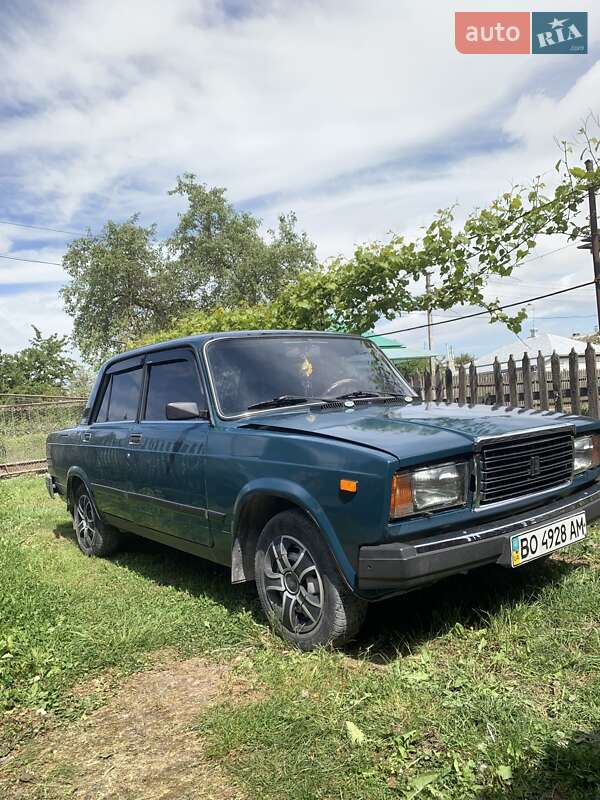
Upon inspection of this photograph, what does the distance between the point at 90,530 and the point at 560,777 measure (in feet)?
16.1

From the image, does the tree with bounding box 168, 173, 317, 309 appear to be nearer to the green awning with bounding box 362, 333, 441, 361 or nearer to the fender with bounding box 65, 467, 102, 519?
the green awning with bounding box 362, 333, 441, 361

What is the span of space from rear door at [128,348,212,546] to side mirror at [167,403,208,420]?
53mm

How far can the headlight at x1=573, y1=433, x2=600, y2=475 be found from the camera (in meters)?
3.82

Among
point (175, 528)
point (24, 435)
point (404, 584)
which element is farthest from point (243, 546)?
point (24, 435)

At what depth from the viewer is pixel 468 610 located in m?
3.70

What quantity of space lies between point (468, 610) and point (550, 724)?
1256 millimetres

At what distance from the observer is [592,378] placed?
6.42 metres

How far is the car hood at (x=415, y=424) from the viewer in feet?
9.91

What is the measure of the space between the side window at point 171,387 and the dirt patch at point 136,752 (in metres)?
1.70

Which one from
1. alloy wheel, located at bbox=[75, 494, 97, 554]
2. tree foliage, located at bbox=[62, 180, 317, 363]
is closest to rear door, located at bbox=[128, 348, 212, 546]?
alloy wheel, located at bbox=[75, 494, 97, 554]

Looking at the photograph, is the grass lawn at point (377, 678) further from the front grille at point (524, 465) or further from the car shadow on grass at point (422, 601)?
the front grille at point (524, 465)

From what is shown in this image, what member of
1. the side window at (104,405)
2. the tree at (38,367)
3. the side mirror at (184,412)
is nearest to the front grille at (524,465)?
the side mirror at (184,412)

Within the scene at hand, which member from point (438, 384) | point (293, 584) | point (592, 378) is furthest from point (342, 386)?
point (438, 384)

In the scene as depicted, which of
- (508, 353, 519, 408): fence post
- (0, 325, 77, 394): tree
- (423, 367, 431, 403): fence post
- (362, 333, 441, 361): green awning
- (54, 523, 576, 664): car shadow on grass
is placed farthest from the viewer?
(0, 325, 77, 394): tree
